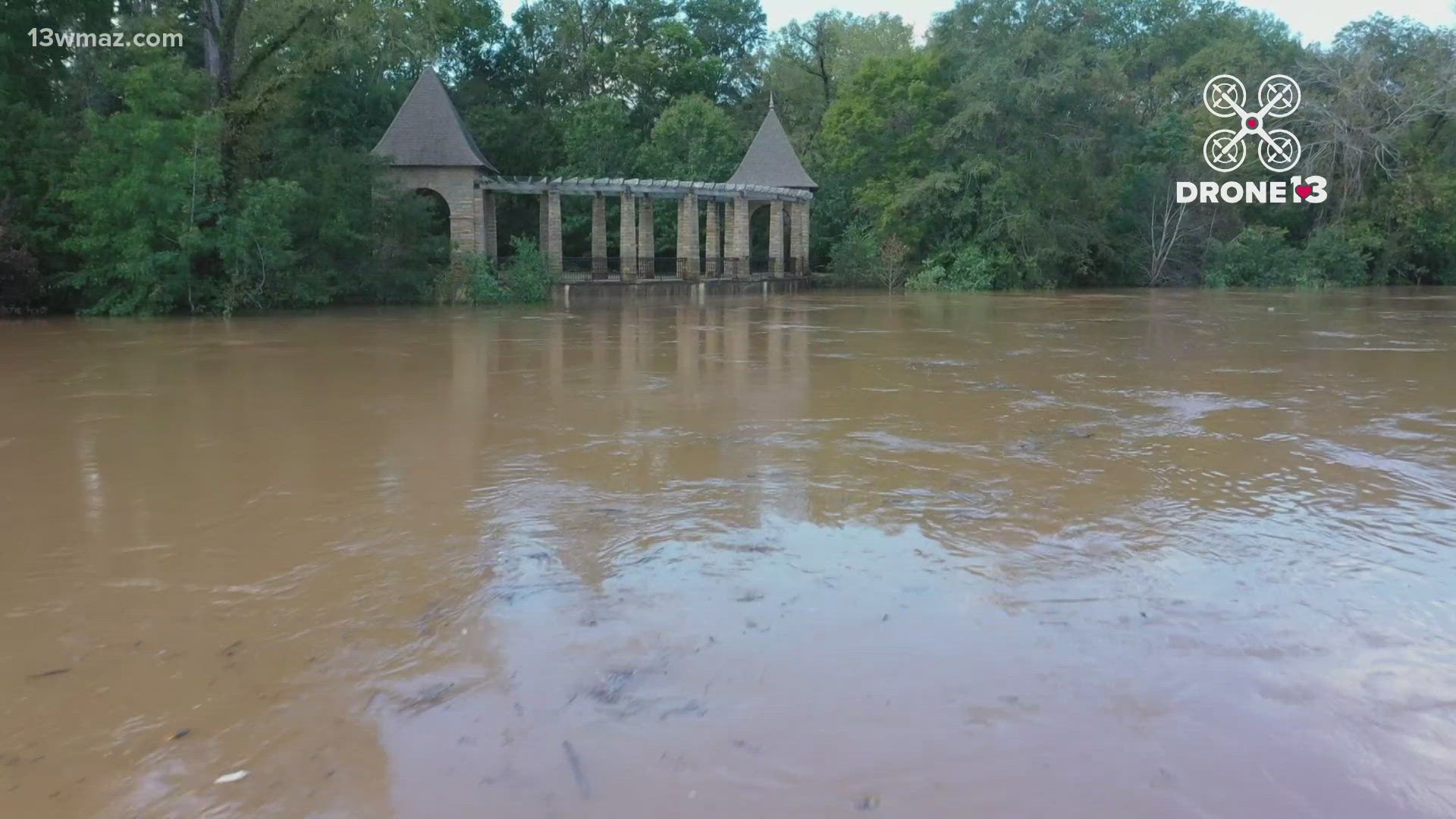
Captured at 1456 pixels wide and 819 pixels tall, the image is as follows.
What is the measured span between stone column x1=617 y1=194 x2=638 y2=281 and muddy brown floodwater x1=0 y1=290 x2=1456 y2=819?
22977 millimetres

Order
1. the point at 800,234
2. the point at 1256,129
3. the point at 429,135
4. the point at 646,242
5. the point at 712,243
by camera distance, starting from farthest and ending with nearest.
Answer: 1. the point at 1256,129
2. the point at 800,234
3. the point at 712,243
4. the point at 646,242
5. the point at 429,135

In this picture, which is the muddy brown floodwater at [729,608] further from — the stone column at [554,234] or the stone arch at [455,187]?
the stone column at [554,234]

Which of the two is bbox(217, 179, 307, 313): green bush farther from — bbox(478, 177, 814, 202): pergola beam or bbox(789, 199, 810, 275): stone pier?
bbox(789, 199, 810, 275): stone pier

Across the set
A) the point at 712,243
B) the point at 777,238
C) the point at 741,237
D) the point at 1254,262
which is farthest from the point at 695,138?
the point at 1254,262

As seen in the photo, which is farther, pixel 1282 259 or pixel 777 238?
pixel 1282 259

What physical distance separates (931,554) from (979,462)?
235 cm

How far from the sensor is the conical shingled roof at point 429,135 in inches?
1184

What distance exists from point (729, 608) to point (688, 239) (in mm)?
30605

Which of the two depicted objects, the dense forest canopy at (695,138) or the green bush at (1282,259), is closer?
the dense forest canopy at (695,138)

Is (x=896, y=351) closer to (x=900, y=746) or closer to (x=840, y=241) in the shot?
(x=900, y=746)

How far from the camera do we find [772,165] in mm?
39719

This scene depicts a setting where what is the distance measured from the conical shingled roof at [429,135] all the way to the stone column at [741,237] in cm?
872

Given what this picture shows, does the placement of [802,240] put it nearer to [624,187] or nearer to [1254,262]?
[624,187]

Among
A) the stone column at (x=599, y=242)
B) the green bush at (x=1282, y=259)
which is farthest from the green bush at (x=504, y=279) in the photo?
the green bush at (x=1282, y=259)
